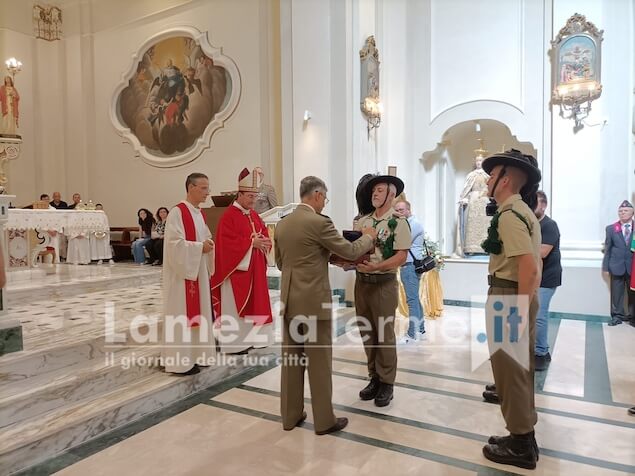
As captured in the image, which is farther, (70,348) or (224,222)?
(224,222)

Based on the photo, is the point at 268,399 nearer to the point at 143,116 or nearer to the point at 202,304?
the point at 202,304

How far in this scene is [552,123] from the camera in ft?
25.9

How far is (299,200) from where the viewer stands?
874cm

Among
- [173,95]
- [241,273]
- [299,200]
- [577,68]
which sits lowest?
[241,273]

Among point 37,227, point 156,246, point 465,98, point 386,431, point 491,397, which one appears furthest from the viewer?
point 156,246

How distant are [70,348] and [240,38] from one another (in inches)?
317

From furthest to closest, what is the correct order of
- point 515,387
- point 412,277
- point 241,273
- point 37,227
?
point 37,227 → point 412,277 → point 241,273 → point 515,387

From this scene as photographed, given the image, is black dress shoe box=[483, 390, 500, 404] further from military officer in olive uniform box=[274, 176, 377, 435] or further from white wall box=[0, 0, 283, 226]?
white wall box=[0, 0, 283, 226]

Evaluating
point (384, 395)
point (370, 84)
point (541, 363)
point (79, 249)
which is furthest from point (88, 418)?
point (79, 249)

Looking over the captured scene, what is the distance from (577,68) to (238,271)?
6672 mm

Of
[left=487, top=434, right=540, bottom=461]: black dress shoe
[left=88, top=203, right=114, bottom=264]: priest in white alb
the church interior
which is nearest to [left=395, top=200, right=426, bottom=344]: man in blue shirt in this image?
the church interior

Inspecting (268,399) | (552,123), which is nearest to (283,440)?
(268,399)

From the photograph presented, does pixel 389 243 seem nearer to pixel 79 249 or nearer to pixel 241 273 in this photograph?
pixel 241 273

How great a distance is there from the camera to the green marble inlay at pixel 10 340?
344cm
